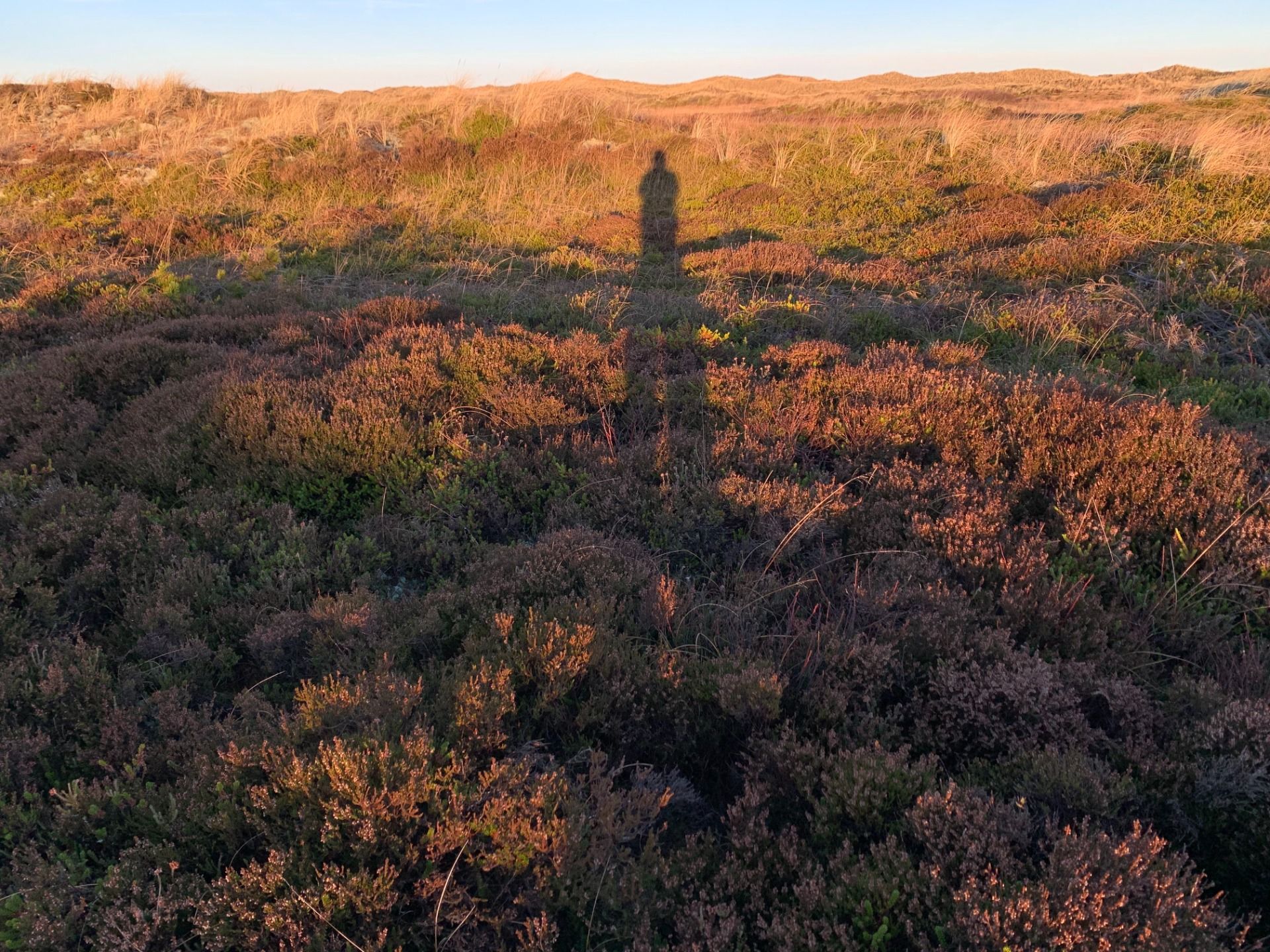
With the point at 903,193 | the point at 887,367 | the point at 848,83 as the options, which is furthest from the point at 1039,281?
the point at 848,83

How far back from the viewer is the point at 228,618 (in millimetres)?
3506

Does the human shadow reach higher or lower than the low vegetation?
higher

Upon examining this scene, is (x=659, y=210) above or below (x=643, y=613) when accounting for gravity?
above

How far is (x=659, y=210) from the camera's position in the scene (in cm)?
1427

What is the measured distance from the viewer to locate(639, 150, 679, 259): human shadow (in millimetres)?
12086

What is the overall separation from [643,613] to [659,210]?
12324 millimetres

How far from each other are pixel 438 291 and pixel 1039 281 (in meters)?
7.15

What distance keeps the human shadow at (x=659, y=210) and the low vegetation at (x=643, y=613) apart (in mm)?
3575

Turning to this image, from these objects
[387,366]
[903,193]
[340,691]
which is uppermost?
[903,193]

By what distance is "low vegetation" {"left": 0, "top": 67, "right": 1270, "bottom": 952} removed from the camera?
2129 millimetres

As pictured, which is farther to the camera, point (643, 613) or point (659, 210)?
point (659, 210)

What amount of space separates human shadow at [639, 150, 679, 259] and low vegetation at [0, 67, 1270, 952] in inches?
141

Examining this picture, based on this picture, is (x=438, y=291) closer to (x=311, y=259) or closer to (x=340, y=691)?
(x=311, y=259)

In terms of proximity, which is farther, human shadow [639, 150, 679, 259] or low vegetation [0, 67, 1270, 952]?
human shadow [639, 150, 679, 259]
